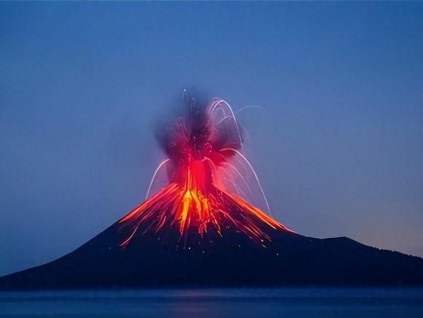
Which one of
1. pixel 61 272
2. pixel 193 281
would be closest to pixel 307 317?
pixel 193 281

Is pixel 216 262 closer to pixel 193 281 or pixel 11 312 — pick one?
pixel 193 281

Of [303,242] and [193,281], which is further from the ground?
[303,242]

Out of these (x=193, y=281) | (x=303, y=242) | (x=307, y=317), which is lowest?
(x=307, y=317)

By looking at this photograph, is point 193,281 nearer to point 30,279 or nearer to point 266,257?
point 266,257

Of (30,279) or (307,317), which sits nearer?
(307,317)

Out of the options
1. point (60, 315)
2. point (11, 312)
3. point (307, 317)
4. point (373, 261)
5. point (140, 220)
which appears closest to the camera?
point (307, 317)

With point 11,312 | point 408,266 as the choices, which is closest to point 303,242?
point 408,266

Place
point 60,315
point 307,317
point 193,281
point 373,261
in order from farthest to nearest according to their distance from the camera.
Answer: point 373,261
point 193,281
point 60,315
point 307,317
